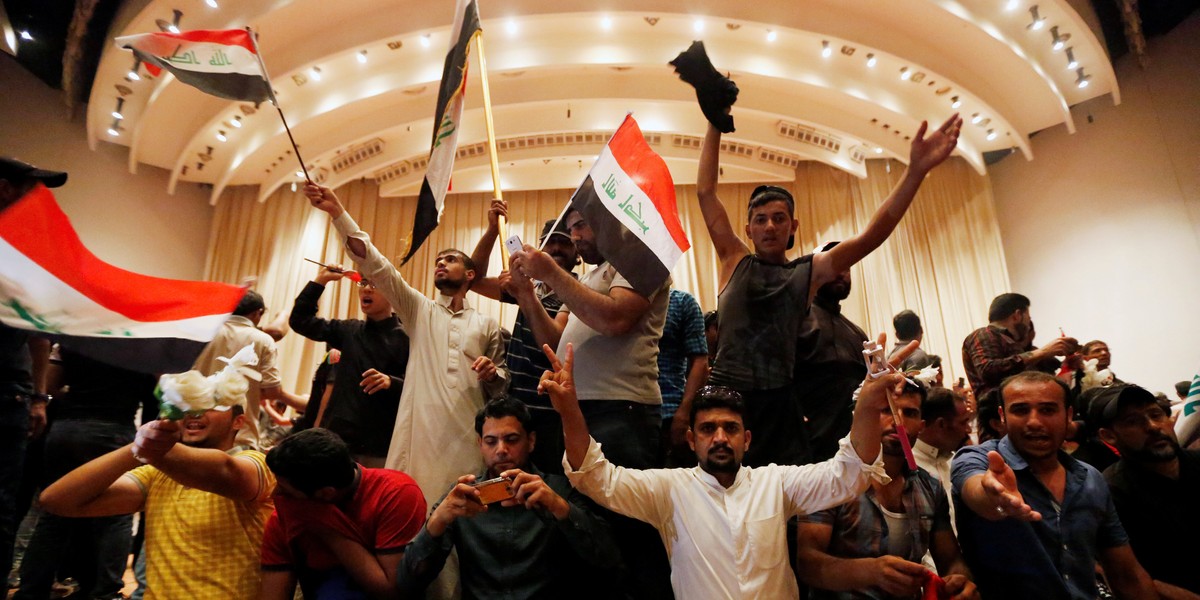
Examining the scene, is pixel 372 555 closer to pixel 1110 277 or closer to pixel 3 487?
pixel 3 487

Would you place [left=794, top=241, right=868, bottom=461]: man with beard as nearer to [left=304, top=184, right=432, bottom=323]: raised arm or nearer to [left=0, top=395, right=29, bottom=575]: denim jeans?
[left=304, top=184, right=432, bottom=323]: raised arm

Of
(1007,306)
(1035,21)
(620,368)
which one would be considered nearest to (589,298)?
(620,368)

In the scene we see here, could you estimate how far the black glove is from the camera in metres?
2.44

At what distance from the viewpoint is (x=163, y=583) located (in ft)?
6.81

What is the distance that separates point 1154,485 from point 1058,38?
5179 mm

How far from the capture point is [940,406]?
3100 mm

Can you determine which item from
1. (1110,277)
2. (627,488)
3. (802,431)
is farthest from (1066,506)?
(1110,277)

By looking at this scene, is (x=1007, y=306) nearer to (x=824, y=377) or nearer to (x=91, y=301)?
(x=824, y=377)

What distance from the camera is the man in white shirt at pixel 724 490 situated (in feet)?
6.61

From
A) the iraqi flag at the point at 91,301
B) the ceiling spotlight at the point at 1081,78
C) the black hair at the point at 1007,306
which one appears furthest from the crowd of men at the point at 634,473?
the ceiling spotlight at the point at 1081,78

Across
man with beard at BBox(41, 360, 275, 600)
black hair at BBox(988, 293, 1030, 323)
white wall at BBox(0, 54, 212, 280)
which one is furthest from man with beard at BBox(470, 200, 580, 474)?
white wall at BBox(0, 54, 212, 280)

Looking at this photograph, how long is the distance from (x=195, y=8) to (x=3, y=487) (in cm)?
509

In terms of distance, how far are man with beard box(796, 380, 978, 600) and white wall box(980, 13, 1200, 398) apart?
5655mm

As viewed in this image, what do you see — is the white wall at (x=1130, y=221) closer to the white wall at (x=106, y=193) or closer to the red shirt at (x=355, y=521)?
the red shirt at (x=355, y=521)
